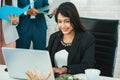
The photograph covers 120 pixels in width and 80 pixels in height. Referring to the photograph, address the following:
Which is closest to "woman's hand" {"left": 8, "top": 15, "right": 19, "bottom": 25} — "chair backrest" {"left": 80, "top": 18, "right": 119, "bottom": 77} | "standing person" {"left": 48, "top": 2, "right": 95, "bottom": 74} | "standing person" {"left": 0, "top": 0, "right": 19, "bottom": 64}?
"standing person" {"left": 0, "top": 0, "right": 19, "bottom": 64}

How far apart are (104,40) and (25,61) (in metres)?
0.84

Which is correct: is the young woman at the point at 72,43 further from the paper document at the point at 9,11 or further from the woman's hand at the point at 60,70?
the paper document at the point at 9,11

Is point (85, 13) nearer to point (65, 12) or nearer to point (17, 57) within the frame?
point (65, 12)

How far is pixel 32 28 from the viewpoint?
3.28 metres

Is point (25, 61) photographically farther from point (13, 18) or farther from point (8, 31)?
point (8, 31)

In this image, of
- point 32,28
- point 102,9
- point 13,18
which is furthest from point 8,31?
point 102,9

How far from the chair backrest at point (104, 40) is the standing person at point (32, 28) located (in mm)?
1041

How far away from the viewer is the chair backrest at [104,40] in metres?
2.19

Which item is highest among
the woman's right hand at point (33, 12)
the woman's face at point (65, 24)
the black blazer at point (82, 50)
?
the woman's right hand at point (33, 12)

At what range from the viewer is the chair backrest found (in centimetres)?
219

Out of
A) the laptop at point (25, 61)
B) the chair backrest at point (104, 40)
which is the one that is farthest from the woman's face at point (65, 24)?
the laptop at point (25, 61)

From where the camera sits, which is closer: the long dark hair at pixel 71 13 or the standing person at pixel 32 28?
the long dark hair at pixel 71 13

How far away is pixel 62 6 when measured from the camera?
222cm

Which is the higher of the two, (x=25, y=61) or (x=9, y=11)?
(x=9, y=11)
